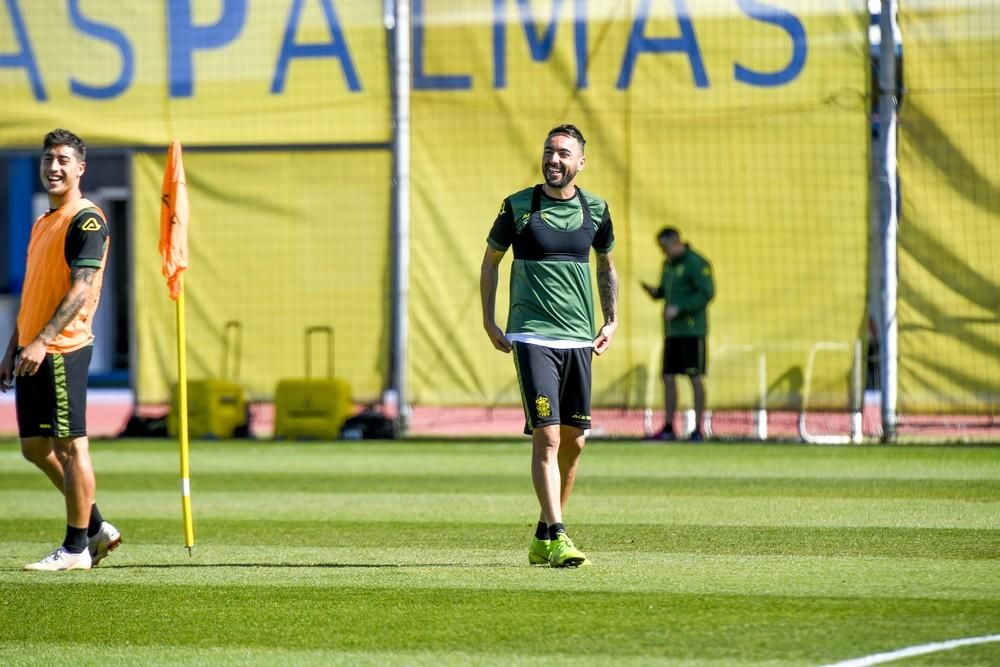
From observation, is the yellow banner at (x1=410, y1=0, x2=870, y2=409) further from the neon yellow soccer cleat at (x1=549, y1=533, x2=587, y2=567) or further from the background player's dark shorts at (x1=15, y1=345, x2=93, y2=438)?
the background player's dark shorts at (x1=15, y1=345, x2=93, y2=438)

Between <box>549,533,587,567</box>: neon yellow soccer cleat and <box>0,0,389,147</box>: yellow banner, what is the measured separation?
38.0 feet

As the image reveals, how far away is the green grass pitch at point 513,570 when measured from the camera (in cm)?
593

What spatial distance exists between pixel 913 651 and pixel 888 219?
1188 centimetres

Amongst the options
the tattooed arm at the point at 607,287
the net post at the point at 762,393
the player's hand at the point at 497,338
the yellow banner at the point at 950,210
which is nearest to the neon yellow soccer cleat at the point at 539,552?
the player's hand at the point at 497,338

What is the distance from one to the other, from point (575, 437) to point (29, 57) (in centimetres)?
1340

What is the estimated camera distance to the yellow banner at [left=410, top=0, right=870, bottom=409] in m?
17.6

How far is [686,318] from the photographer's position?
55.0 ft

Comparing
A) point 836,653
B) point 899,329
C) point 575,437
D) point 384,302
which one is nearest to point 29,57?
point 384,302

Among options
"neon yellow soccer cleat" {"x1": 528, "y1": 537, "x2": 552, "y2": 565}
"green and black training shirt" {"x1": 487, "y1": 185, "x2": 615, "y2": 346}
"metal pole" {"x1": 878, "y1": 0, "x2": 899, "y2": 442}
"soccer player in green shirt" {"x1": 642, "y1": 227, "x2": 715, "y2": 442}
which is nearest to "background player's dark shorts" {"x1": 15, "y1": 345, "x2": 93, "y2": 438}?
"green and black training shirt" {"x1": 487, "y1": 185, "x2": 615, "y2": 346}

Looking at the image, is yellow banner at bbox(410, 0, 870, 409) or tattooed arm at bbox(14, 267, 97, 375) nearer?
tattooed arm at bbox(14, 267, 97, 375)

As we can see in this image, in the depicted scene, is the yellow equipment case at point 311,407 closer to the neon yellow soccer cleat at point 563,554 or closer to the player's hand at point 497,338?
the player's hand at point 497,338

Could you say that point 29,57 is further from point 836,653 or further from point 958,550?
point 836,653

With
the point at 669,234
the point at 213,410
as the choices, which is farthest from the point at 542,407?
the point at 213,410

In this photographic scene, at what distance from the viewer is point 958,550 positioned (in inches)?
322
